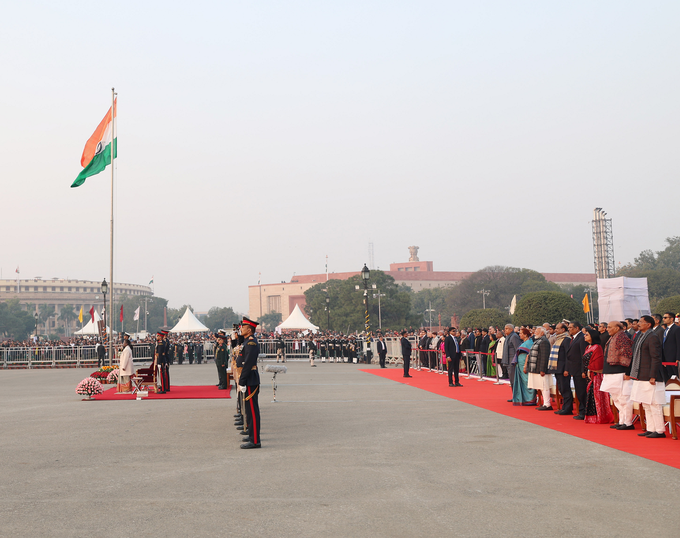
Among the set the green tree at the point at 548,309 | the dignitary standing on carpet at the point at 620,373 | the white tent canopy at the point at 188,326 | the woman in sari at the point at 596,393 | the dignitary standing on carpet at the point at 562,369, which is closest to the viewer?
the dignitary standing on carpet at the point at 620,373

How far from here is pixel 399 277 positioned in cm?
18825

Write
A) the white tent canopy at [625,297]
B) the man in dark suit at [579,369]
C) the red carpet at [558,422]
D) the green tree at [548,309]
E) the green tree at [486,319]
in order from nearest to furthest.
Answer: the red carpet at [558,422], the man in dark suit at [579,369], the white tent canopy at [625,297], the green tree at [548,309], the green tree at [486,319]

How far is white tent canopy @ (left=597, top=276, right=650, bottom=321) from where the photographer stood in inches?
1426

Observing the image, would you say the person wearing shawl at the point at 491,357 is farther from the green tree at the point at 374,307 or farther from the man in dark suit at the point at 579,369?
the green tree at the point at 374,307

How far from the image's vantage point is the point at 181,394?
768 inches

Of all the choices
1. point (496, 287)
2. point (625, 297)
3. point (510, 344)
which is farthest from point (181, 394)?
point (496, 287)

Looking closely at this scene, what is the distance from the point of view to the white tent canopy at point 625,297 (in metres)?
36.2

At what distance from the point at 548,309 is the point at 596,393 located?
44486 mm

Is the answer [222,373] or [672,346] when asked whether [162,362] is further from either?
[672,346]

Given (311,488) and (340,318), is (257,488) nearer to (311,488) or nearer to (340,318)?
(311,488)

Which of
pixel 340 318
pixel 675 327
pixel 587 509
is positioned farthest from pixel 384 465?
pixel 340 318

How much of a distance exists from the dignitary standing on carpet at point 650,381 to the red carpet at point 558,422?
27cm

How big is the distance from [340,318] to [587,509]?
295 feet

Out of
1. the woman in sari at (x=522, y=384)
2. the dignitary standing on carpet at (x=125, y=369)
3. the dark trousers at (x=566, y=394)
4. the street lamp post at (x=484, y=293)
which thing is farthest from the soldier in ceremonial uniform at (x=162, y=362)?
the street lamp post at (x=484, y=293)
